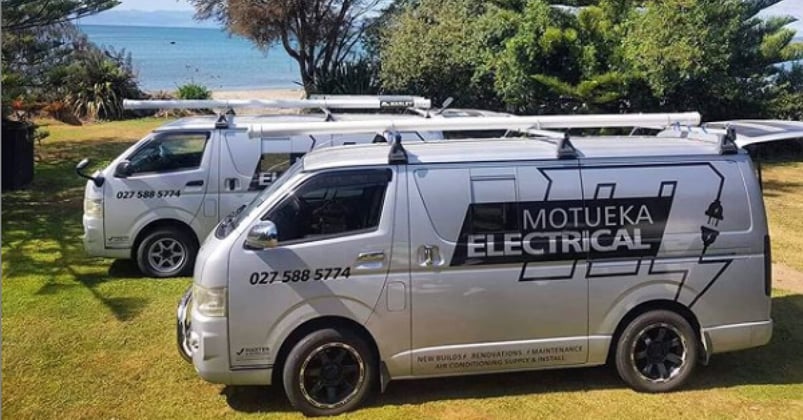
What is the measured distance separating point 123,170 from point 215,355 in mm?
4215

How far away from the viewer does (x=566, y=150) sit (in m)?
5.29

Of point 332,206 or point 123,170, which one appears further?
point 123,170

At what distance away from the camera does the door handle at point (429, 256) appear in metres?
5.07

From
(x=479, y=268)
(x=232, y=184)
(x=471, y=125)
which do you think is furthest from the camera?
(x=232, y=184)

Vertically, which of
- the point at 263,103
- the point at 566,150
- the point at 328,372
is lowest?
the point at 328,372

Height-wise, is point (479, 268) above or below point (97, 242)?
above

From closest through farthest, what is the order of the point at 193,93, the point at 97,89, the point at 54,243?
1. the point at 54,243
2. the point at 97,89
3. the point at 193,93

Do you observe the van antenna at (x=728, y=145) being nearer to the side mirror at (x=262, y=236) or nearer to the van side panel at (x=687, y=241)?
the van side panel at (x=687, y=241)

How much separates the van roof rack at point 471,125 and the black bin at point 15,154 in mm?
9805

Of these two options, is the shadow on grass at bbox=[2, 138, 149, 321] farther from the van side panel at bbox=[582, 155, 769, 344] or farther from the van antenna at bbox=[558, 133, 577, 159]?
the van side panel at bbox=[582, 155, 769, 344]

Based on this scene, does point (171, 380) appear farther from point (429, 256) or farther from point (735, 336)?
point (735, 336)

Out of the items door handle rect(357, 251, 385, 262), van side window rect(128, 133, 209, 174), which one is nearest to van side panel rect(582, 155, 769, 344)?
door handle rect(357, 251, 385, 262)

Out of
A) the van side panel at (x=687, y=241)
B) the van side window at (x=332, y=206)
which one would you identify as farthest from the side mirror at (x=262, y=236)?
the van side panel at (x=687, y=241)

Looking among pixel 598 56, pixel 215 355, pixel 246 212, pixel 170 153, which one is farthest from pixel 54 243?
pixel 598 56
